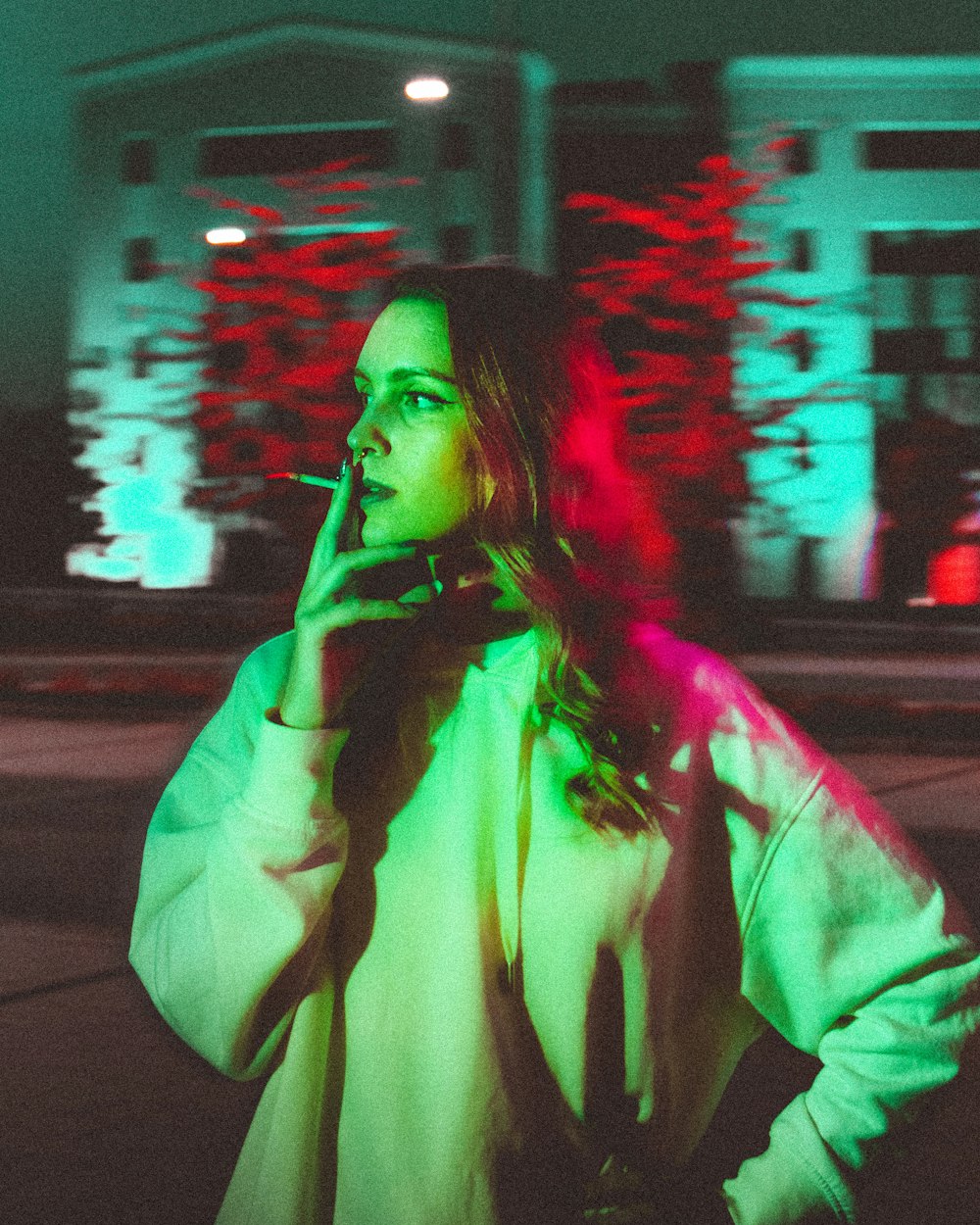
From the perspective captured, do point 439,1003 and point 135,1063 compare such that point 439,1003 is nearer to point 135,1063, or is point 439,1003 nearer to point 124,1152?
point 124,1152

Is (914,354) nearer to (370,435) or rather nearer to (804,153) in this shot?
(804,153)

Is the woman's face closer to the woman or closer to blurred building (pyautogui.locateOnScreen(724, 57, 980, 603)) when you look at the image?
the woman

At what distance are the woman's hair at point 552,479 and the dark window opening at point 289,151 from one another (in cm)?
4344

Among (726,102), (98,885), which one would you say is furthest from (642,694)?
(726,102)

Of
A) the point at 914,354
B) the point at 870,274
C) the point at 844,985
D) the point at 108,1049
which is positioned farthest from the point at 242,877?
the point at 870,274

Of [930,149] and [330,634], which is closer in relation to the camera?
[330,634]

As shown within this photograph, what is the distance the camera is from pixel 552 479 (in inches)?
62.9

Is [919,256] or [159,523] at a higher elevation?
[919,256]

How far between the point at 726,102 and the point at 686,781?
4345 centimetres

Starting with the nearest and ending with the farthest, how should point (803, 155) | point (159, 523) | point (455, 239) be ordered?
point (803, 155)
point (455, 239)
point (159, 523)

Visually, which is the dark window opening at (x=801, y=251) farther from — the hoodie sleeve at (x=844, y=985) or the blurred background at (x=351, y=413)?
the hoodie sleeve at (x=844, y=985)

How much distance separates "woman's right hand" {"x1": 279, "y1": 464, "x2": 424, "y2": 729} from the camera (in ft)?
4.54

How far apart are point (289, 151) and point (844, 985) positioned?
1813 inches

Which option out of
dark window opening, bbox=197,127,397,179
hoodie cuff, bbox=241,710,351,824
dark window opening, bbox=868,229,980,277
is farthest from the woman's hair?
dark window opening, bbox=868,229,980,277
